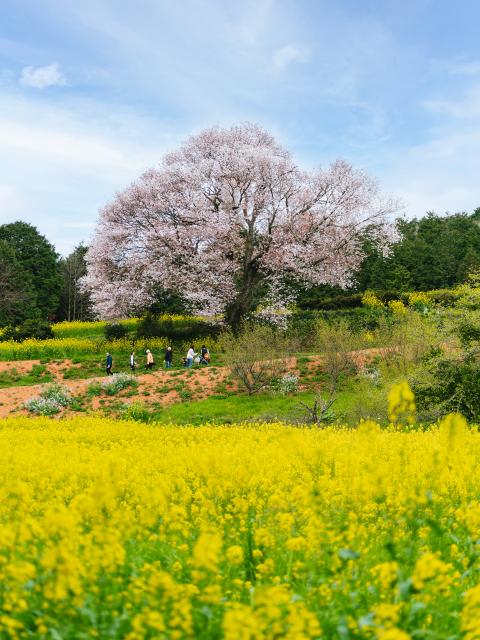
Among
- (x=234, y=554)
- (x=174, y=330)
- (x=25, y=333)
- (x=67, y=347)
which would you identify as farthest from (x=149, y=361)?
(x=234, y=554)

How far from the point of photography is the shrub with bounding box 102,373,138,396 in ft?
68.6

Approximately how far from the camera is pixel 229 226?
27.3 meters

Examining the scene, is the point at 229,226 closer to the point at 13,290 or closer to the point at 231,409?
the point at 231,409

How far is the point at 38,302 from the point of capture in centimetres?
5341

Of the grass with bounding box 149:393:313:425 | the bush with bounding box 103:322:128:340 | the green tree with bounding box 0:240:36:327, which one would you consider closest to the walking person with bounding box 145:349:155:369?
the grass with bounding box 149:393:313:425

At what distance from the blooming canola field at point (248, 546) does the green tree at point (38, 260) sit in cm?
4882

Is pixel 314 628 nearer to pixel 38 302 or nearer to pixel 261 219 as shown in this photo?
pixel 261 219

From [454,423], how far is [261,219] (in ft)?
85.3

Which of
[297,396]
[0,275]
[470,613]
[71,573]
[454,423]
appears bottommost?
[297,396]

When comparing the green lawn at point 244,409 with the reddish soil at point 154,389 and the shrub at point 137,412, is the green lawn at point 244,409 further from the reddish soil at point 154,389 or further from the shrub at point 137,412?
the reddish soil at point 154,389

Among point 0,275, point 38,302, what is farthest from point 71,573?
point 38,302

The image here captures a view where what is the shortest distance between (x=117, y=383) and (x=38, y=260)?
37864mm

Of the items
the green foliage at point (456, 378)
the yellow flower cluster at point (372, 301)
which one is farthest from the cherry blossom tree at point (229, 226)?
the green foliage at point (456, 378)

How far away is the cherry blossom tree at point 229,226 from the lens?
92.0 feet
